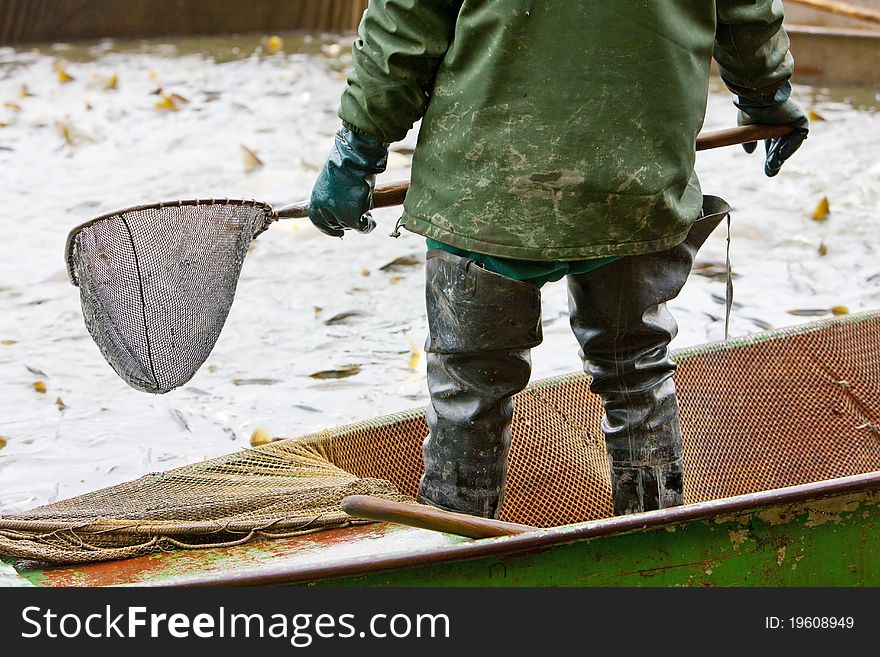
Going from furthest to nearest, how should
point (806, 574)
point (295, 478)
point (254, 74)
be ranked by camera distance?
point (254, 74) < point (295, 478) < point (806, 574)

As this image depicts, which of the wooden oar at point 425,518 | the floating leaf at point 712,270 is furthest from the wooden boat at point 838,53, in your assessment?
the wooden oar at point 425,518

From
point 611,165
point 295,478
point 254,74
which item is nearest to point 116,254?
point 295,478

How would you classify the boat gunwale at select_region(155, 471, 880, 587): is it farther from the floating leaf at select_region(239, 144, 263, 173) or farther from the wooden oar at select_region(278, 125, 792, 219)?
the floating leaf at select_region(239, 144, 263, 173)

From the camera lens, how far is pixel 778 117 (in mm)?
2371

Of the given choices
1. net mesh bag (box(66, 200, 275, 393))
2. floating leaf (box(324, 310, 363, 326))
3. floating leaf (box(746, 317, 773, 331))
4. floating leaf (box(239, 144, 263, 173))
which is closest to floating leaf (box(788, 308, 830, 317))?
floating leaf (box(746, 317, 773, 331))

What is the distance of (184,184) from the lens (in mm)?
5559

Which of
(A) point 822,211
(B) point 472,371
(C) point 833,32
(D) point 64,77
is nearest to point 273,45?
(D) point 64,77

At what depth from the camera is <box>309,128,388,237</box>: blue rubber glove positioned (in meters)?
Result: 1.99

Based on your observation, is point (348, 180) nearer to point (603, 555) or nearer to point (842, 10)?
point (603, 555)

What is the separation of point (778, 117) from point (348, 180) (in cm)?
94

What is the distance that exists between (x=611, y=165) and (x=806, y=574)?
2.67 ft

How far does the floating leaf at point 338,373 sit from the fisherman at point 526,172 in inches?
66.8

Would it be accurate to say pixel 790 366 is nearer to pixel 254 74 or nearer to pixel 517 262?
pixel 517 262

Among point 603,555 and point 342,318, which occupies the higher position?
point 603,555
